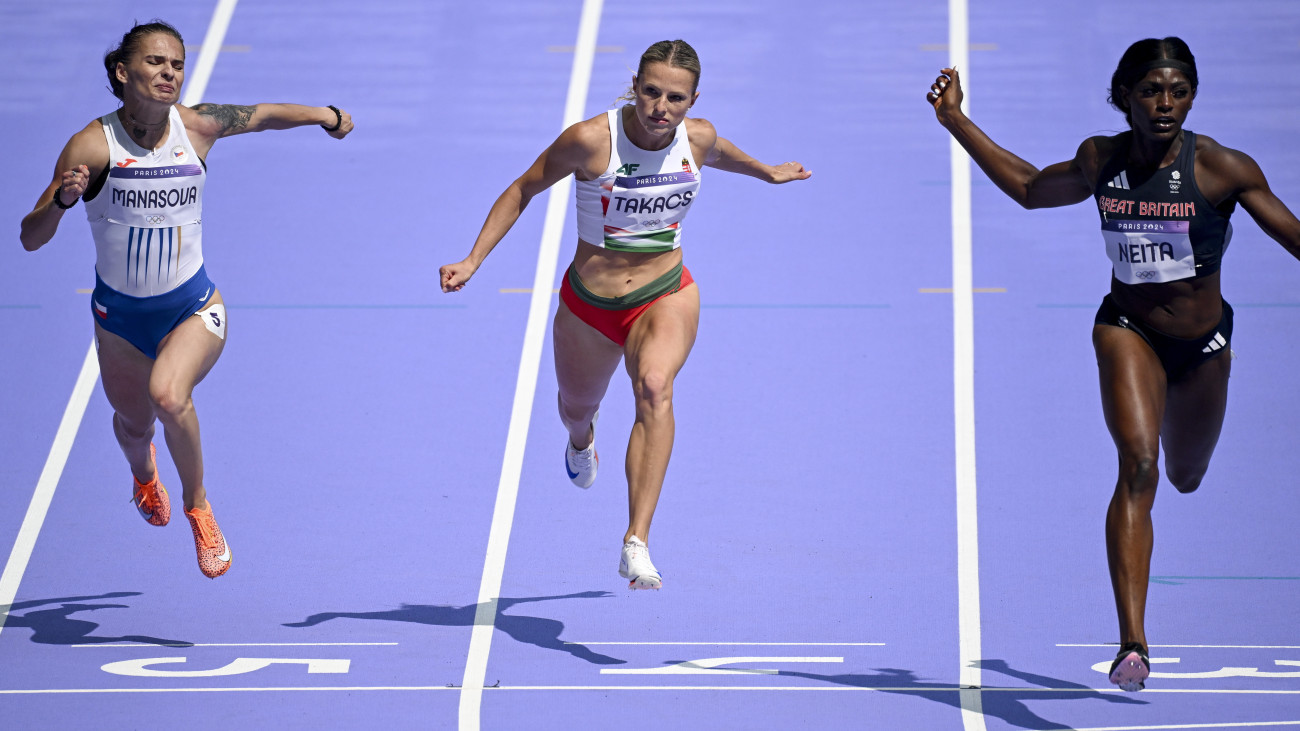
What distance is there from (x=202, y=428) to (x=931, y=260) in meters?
3.96

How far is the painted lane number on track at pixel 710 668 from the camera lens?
5816mm

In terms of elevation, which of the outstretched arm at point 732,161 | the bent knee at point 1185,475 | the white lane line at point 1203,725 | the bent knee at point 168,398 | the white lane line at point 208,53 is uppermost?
the white lane line at point 208,53

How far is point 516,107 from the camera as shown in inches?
395

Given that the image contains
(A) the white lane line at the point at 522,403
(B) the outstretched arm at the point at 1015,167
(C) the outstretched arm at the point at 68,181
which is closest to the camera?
(C) the outstretched arm at the point at 68,181

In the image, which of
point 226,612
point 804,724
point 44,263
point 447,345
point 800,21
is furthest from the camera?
point 800,21

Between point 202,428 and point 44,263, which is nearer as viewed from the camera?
point 202,428

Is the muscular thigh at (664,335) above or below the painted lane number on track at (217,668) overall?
above

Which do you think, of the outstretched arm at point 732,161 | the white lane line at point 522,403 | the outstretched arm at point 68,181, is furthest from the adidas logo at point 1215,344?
the outstretched arm at point 68,181

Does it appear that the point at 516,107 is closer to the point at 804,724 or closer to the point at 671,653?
the point at 671,653

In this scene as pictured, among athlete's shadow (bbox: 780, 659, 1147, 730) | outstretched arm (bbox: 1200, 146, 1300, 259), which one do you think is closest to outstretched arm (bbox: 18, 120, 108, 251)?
athlete's shadow (bbox: 780, 659, 1147, 730)

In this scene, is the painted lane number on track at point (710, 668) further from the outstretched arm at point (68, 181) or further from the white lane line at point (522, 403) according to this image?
the outstretched arm at point (68, 181)

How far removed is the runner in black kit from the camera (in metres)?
4.82

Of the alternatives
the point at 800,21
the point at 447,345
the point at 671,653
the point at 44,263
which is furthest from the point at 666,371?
the point at 800,21

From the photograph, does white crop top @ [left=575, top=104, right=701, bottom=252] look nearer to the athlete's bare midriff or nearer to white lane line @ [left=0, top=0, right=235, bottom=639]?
the athlete's bare midriff
